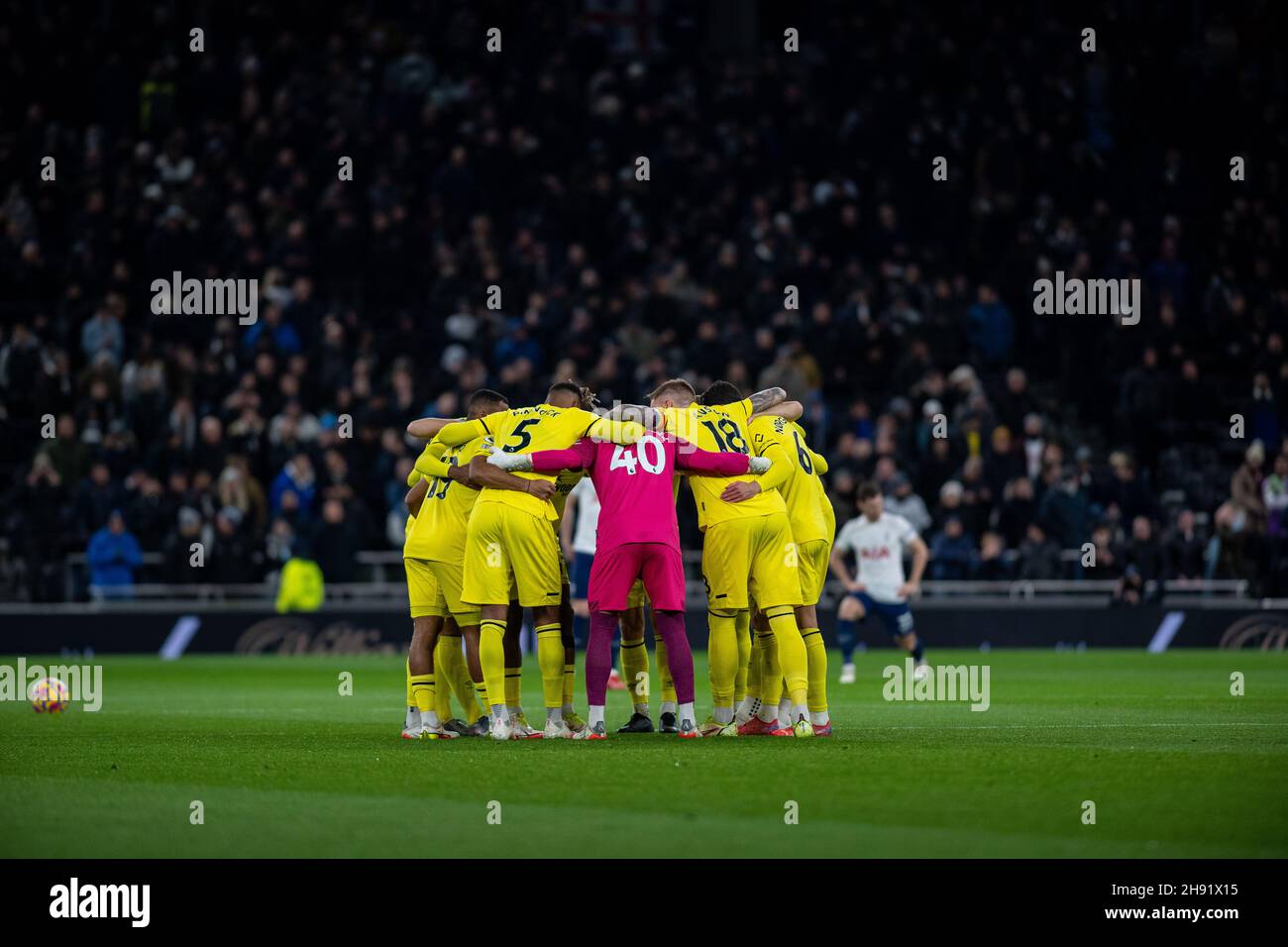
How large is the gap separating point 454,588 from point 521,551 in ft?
2.70

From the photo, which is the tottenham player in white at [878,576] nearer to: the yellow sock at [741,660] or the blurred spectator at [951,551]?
the blurred spectator at [951,551]

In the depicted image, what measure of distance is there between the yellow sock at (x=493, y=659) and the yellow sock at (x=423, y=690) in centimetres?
65

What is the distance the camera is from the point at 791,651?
14539 mm

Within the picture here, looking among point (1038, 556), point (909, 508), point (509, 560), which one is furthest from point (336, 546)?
point (509, 560)

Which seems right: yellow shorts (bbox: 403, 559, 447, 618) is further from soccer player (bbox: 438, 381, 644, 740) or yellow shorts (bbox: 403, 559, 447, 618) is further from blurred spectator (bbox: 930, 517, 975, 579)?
blurred spectator (bbox: 930, 517, 975, 579)

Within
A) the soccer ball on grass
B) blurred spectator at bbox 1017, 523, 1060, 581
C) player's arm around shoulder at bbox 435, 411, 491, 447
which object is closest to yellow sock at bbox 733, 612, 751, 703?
player's arm around shoulder at bbox 435, 411, 491, 447

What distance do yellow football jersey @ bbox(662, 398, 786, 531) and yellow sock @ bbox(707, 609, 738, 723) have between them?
754mm

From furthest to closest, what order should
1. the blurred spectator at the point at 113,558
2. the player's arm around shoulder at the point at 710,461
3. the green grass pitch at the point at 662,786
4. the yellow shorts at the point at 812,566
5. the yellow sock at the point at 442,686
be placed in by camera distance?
the blurred spectator at the point at 113,558, the yellow shorts at the point at 812,566, the yellow sock at the point at 442,686, the player's arm around shoulder at the point at 710,461, the green grass pitch at the point at 662,786

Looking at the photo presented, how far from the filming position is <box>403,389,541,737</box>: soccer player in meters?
15.0

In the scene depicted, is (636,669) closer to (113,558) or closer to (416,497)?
(416,497)

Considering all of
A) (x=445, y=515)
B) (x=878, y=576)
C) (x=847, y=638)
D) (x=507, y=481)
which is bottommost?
(x=847, y=638)

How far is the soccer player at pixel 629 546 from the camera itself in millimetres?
14312

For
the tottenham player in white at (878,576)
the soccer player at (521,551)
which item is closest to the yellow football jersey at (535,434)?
the soccer player at (521,551)
